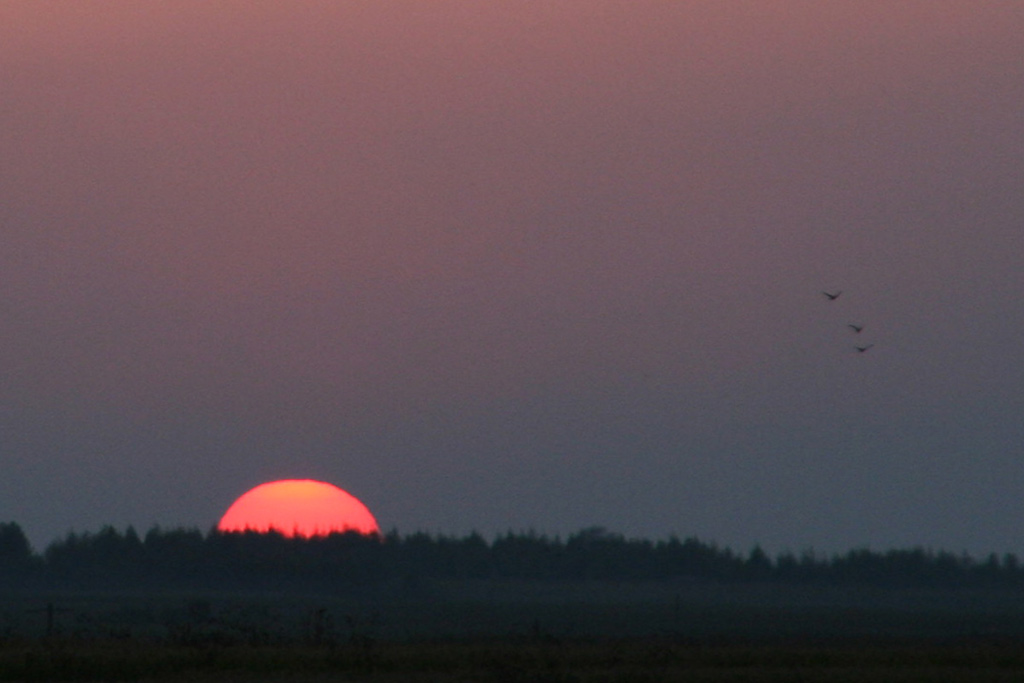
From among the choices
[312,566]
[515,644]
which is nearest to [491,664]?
[515,644]

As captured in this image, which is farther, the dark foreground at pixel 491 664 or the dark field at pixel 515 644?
the dark field at pixel 515 644

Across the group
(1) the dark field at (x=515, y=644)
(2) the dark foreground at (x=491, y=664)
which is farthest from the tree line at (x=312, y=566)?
(2) the dark foreground at (x=491, y=664)

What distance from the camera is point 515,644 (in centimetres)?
3884

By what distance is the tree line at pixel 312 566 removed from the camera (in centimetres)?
10250

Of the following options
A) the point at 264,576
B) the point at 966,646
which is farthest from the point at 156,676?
the point at 264,576

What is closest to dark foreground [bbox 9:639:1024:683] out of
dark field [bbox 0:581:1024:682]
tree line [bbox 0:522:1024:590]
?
dark field [bbox 0:581:1024:682]

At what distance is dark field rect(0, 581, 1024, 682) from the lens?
30641 millimetres

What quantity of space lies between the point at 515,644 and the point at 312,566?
68516mm

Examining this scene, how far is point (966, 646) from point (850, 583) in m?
63.1

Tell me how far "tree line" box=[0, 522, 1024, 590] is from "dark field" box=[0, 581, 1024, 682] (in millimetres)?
18526

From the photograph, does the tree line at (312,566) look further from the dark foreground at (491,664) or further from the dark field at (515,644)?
the dark foreground at (491,664)

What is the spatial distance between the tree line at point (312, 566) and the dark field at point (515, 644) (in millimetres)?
18526

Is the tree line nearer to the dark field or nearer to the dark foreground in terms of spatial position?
the dark field

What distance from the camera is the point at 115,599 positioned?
86.4 m
